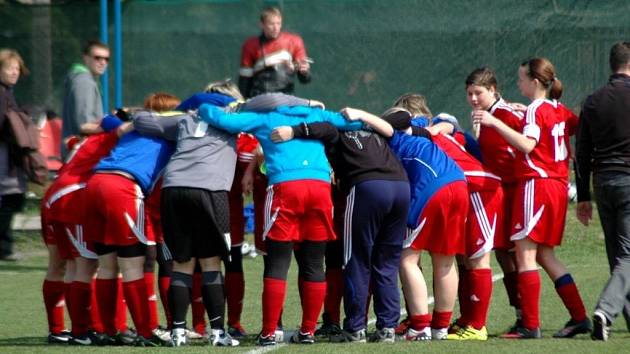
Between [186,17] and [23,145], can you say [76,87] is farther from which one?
[186,17]

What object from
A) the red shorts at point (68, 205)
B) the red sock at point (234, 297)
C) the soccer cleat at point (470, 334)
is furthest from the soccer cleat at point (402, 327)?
→ the red shorts at point (68, 205)

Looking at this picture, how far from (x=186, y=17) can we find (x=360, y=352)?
10.2 m

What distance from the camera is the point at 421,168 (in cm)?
888

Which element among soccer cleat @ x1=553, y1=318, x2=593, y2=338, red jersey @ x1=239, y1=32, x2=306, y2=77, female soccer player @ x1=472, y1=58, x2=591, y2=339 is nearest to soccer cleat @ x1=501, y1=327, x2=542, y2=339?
female soccer player @ x1=472, y1=58, x2=591, y2=339

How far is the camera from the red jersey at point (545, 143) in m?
9.01

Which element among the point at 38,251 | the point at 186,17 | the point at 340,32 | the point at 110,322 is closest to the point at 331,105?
the point at 340,32

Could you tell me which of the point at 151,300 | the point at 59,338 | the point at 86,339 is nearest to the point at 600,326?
the point at 151,300

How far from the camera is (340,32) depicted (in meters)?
16.9

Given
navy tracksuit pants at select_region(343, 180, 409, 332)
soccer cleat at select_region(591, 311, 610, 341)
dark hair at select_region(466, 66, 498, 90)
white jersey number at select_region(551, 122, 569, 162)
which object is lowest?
soccer cleat at select_region(591, 311, 610, 341)

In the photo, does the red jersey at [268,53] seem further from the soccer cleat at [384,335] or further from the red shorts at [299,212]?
the soccer cleat at [384,335]

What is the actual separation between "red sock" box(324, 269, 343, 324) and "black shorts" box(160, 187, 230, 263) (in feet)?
3.45

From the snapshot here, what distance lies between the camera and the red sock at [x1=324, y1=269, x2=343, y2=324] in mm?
9305

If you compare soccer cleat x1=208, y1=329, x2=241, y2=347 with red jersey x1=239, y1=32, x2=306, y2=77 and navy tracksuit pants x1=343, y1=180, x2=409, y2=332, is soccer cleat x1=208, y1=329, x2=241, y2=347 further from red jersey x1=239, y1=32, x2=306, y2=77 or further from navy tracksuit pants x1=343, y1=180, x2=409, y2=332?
red jersey x1=239, y1=32, x2=306, y2=77

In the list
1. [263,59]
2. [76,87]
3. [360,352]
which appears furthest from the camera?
[263,59]
